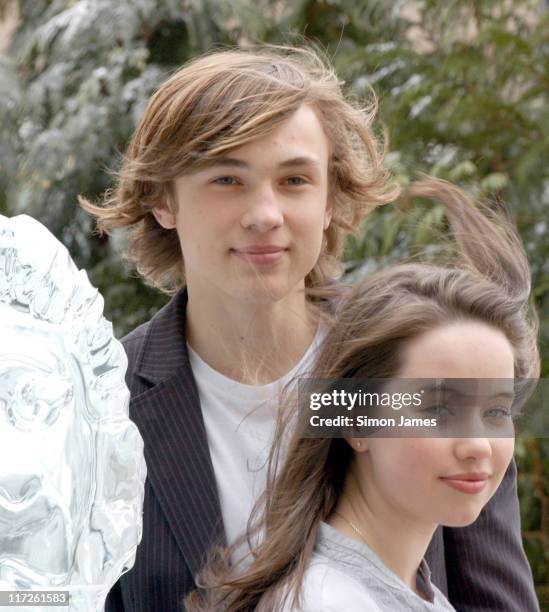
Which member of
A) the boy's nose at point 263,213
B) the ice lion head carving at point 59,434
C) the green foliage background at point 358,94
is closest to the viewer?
A: the ice lion head carving at point 59,434

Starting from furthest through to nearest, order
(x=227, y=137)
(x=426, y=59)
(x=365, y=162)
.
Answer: (x=426, y=59)
(x=365, y=162)
(x=227, y=137)

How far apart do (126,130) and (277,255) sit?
1.55 metres

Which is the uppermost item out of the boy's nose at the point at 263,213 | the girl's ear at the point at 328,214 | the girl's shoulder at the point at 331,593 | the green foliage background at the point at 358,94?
the boy's nose at the point at 263,213

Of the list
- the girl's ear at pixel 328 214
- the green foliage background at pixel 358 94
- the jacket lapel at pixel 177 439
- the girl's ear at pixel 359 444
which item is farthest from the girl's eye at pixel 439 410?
the green foliage background at pixel 358 94

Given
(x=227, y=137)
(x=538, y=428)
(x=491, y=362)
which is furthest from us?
(x=227, y=137)

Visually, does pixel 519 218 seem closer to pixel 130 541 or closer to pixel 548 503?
pixel 548 503

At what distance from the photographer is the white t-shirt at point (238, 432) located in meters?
1.59

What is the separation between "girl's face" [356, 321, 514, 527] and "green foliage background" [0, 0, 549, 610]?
5.15ft

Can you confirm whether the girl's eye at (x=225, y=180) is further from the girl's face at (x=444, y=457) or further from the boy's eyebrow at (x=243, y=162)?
the girl's face at (x=444, y=457)

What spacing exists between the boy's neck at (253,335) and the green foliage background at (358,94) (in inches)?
43.4

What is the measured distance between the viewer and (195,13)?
3.06m

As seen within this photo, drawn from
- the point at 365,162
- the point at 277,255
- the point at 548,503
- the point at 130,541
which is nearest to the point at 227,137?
the point at 277,255

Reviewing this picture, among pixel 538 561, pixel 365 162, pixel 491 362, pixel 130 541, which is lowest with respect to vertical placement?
pixel 538 561

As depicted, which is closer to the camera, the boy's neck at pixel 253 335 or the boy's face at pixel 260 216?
the boy's face at pixel 260 216
